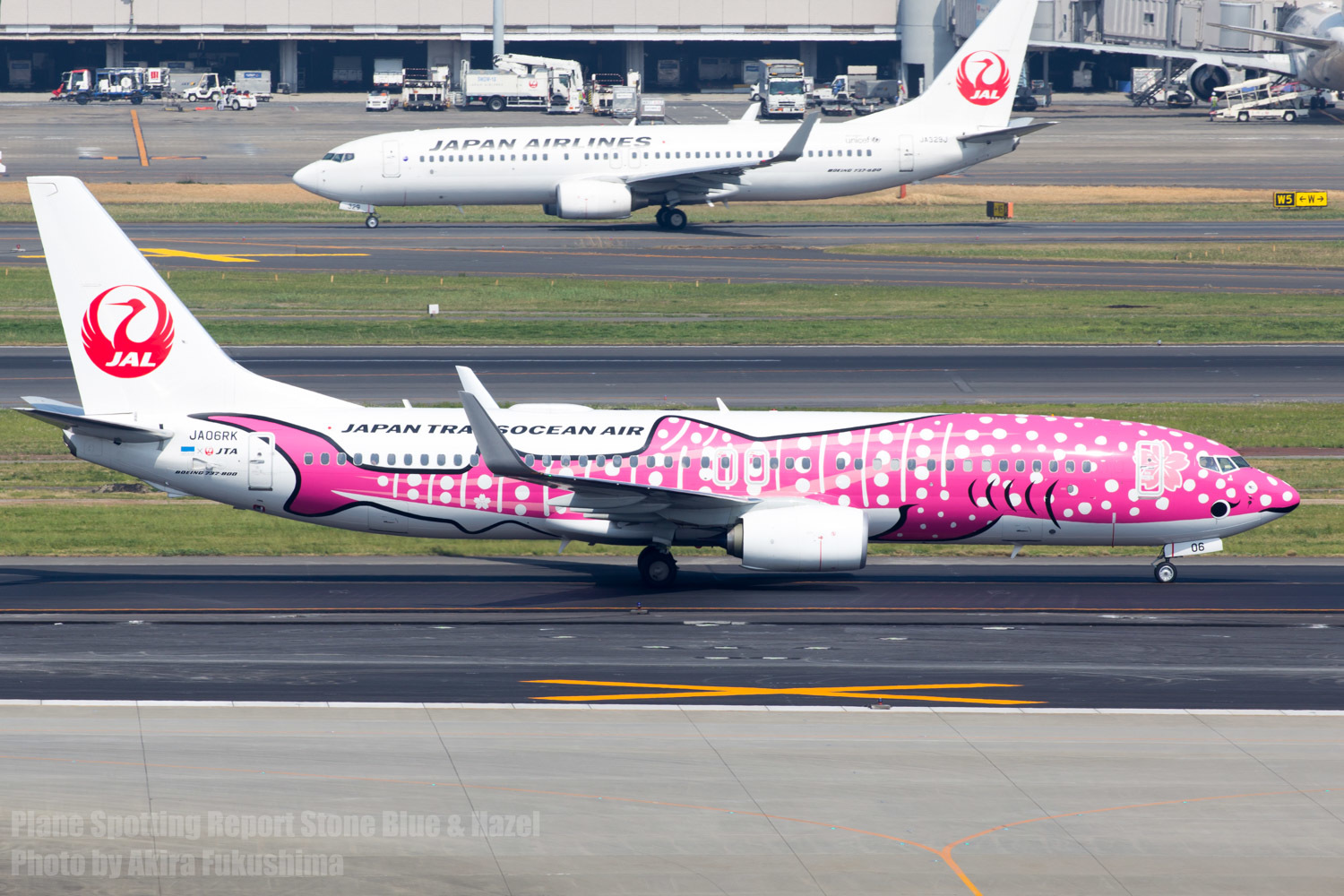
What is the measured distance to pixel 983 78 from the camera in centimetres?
8762

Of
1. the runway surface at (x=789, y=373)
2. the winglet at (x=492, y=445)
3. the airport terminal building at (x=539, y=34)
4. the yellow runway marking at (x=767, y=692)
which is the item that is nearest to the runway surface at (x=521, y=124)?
the airport terminal building at (x=539, y=34)

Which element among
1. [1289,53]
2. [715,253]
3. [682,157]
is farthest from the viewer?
[1289,53]

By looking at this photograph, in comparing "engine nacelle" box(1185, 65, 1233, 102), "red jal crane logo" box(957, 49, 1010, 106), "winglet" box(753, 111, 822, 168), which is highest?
"engine nacelle" box(1185, 65, 1233, 102)

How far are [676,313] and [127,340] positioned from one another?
3654 cm

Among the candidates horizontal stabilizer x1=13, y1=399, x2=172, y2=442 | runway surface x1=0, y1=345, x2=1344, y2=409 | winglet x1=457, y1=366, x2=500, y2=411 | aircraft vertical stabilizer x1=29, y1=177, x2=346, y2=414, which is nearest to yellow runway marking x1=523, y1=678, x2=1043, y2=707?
winglet x1=457, y1=366, x2=500, y2=411

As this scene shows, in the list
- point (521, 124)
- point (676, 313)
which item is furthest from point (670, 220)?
point (521, 124)

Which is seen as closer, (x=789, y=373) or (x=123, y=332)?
(x=123, y=332)

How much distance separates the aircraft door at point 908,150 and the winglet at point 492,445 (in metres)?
62.3

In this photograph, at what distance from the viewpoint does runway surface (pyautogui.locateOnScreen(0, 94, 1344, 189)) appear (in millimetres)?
111250

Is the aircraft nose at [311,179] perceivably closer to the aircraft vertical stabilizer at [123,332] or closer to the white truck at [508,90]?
the aircraft vertical stabilizer at [123,332]

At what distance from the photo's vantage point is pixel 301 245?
8275 cm

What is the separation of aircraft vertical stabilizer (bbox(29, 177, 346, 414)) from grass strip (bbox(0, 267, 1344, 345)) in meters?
28.1

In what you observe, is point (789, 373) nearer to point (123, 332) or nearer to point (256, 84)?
point (123, 332)

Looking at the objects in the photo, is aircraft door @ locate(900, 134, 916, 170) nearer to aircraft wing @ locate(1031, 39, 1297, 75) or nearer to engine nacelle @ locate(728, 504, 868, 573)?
engine nacelle @ locate(728, 504, 868, 573)
